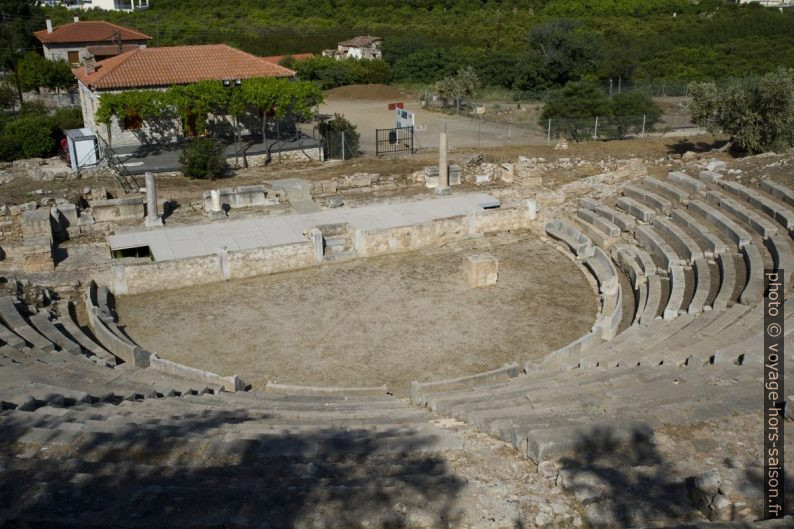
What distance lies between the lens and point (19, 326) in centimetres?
1567

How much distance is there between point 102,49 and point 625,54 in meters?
37.5

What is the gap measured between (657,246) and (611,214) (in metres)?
3.15

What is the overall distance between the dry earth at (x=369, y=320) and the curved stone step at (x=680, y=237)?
283 centimetres

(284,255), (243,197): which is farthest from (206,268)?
(243,197)

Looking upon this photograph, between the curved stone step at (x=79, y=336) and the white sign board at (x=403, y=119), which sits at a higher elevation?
the white sign board at (x=403, y=119)

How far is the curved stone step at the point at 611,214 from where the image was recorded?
22797 mm

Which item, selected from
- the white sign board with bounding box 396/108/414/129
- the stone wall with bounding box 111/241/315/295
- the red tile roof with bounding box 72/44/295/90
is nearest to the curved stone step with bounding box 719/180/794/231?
the stone wall with bounding box 111/241/315/295

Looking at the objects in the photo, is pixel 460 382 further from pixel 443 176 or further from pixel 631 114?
pixel 631 114

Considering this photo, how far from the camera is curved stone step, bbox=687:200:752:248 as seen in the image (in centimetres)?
1948

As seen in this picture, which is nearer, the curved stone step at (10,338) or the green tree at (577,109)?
the curved stone step at (10,338)

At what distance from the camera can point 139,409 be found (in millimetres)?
11742

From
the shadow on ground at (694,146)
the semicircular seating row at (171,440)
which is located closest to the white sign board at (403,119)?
the shadow on ground at (694,146)

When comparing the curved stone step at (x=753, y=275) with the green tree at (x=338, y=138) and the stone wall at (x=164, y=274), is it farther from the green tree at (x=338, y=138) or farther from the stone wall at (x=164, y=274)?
the green tree at (x=338, y=138)

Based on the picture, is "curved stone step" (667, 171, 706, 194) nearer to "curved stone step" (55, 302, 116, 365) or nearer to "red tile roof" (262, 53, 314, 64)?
"curved stone step" (55, 302, 116, 365)
